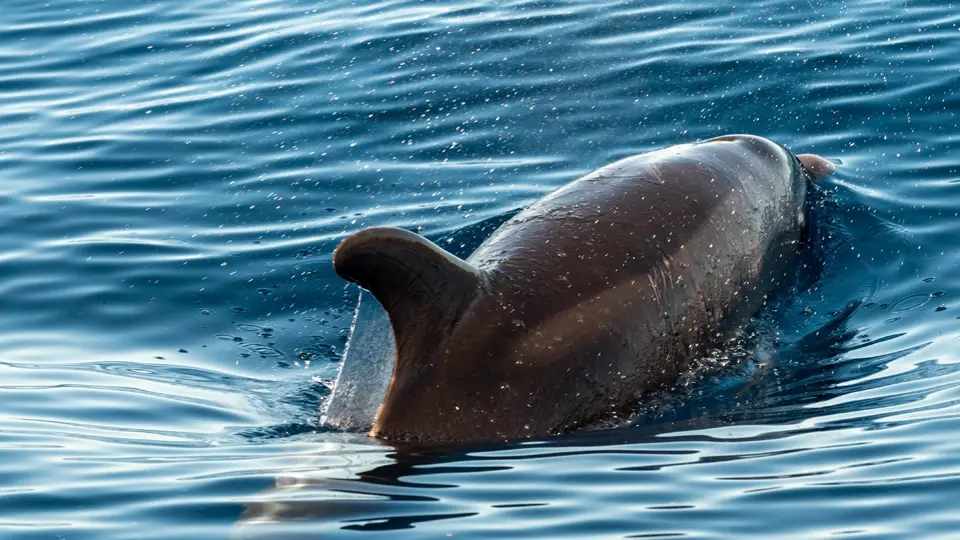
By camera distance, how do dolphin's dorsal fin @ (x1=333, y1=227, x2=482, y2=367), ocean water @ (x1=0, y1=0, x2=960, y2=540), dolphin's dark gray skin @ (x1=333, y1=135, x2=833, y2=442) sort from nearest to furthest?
ocean water @ (x1=0, y1=0, x2=960, y2=540), dolphin's dorsal fin @ (x1=333, y1=227, x2=482, y2=367), dolphin's dark gray skin @ (x1=333, y1=135, x2=833, y2=442)

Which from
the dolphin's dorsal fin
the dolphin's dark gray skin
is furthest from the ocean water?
the dolphin's dorsal fin

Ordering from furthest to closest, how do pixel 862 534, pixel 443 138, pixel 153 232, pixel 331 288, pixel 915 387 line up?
pixel 443 138, pixel 153 232, pixel 331 288, pixel 915 387, pixel 862 534

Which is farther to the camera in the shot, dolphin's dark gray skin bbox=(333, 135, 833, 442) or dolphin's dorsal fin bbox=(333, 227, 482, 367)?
dolphin's dark gray skin bbox=(333, 135, 833, 442)

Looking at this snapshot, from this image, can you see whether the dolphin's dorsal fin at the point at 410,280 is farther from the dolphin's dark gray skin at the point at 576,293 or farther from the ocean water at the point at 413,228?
the ocean water at the point at 413,228

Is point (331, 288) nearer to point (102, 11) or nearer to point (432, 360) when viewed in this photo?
point (432, 360)

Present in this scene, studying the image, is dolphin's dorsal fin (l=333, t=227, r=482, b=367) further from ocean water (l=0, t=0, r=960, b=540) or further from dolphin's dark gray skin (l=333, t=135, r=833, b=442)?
ocean water (l=0, t=0, r=960, b=540)

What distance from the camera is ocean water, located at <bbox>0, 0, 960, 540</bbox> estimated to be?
6816 mm

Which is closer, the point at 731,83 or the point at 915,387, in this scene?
the point at 915,387

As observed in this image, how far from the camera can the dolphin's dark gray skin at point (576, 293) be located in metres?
7.91

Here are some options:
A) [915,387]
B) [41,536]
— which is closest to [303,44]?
[915,387]

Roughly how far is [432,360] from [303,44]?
1351cm

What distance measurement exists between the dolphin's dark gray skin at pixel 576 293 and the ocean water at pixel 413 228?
30 cm

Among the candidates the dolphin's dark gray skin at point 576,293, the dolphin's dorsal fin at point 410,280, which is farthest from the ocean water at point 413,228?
the dolphin's dorsal fin at point 410,280

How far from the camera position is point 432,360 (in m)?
7.91
